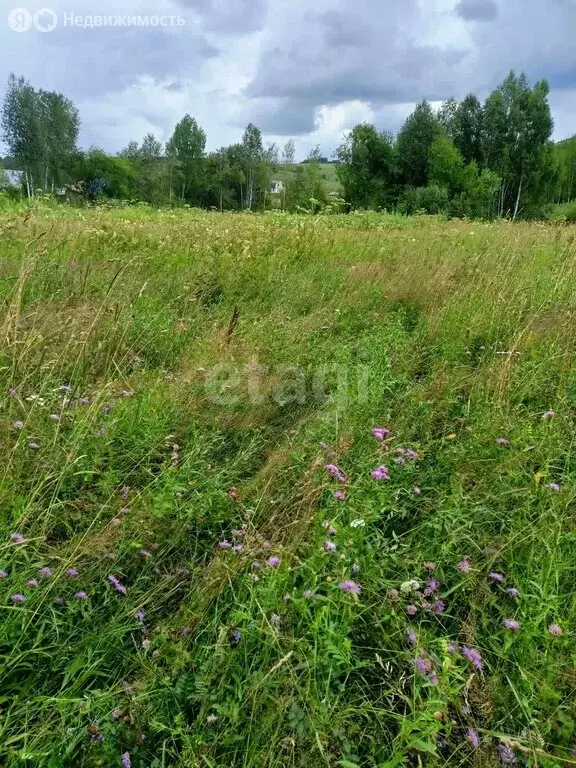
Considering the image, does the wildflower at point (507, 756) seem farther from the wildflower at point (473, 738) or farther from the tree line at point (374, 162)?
the tree line at point (374, 162)

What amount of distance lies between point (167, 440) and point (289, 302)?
241cm

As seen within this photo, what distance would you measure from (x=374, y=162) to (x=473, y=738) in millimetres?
48782

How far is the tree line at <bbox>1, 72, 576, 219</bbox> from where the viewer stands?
41.1 metres

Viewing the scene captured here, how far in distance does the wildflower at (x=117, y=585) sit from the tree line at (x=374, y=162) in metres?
33.2

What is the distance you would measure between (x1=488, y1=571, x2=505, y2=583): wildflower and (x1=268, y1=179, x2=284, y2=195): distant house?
71806mm

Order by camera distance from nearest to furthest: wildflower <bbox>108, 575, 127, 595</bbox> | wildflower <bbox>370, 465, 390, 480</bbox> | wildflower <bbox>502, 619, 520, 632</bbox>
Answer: wildflower <bbox>502, 619, 520, 632</bbox>, wildflower <bbox>108, 575, 127, 595</bbox>, wildflower <bbox>370, 465, 390, 480</bbox>

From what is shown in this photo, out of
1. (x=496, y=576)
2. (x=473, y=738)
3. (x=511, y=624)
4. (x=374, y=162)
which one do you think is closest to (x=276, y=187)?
(x=374, y=162)

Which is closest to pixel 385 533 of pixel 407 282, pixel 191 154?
pixel 407 282

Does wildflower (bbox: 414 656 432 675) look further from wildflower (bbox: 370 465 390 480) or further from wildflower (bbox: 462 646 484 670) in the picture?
wildflower (bbox: 370 465 390 480)

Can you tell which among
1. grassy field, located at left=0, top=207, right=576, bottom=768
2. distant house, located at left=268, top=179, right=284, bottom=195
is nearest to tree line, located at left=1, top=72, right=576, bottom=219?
distant house, located at left=268, top=179, right=284, bottom=195

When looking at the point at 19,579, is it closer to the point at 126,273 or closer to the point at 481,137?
the point at 126,273

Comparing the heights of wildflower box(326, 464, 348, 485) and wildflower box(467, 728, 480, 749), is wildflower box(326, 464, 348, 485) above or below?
above

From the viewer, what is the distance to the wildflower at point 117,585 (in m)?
1.68

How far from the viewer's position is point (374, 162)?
44938 mm
